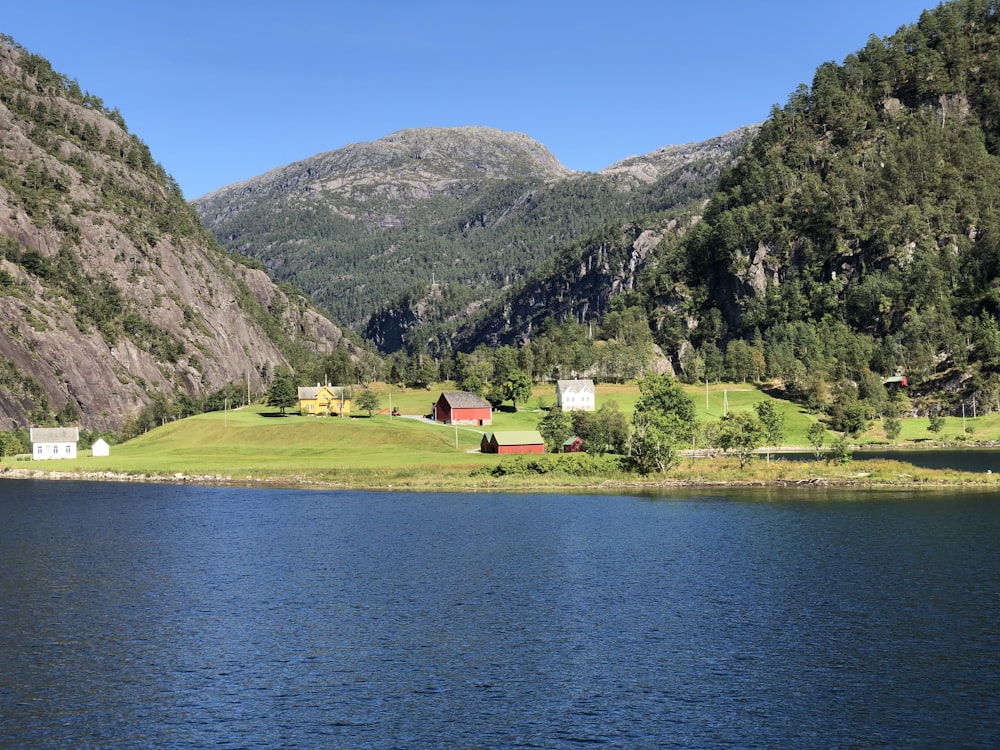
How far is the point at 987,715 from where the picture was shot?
36.1 metres

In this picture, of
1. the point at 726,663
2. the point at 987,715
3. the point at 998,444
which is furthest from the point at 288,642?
the point at 998,444

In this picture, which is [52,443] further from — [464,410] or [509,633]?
[509,633]

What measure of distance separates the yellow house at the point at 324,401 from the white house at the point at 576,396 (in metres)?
43.1

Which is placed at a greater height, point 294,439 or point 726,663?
point 294,439

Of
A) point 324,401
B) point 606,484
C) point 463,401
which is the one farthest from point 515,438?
point 324,401

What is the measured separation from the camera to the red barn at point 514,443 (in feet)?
459

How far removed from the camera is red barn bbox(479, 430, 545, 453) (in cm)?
14000

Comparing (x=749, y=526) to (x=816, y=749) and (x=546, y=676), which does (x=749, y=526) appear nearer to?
(x=546, y=676)

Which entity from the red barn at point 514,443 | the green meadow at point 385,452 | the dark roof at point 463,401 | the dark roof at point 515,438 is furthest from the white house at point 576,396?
the red barn at point 514,443

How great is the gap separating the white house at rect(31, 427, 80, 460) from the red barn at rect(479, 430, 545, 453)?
224 feet

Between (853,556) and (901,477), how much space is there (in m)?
47.4

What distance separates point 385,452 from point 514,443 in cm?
1866

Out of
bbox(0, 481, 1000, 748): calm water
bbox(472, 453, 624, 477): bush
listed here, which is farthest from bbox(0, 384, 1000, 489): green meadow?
bbox(0, 481, 1000, 748): calm water

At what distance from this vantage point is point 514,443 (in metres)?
141
